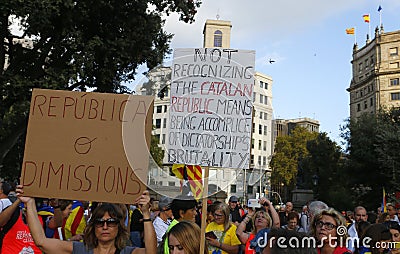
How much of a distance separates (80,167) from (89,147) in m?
0.17

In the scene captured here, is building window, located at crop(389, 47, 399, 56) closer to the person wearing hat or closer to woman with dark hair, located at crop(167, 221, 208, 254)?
the person wearing hat

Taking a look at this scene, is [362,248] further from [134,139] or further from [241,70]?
[134,139]

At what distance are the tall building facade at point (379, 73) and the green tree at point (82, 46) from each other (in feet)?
176

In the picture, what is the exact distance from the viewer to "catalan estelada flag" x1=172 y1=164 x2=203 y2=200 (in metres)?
3.87

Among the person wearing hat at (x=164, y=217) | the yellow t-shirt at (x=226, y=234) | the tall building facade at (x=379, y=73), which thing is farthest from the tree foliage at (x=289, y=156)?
the yellow t-shirt at (x=226, y=234)

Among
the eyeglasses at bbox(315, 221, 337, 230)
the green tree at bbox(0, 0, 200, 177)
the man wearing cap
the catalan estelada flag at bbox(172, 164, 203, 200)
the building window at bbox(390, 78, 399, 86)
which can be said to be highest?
the building window at bbox(390, 78, 399, 86)

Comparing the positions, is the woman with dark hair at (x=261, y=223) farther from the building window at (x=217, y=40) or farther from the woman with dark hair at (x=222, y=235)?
the building window at (x=217, y=40)

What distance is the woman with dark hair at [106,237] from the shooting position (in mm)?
3037

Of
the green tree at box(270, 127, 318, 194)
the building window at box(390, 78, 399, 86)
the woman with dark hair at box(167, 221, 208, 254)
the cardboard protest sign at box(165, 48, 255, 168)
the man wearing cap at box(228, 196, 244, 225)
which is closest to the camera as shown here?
the woman with dark hair at box(167, 221, 208, 254)

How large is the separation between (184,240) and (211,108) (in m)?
1.34

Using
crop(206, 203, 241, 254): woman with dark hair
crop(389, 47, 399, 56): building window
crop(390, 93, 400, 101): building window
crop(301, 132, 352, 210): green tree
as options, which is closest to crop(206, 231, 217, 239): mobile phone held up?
crop(206, 203, 241, 254): woman with dark hair

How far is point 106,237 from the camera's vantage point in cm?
305

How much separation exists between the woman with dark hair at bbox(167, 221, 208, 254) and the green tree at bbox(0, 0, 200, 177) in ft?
30.5

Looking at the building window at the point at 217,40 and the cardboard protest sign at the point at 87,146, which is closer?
the cardboard protest sign at the point at 87,146
